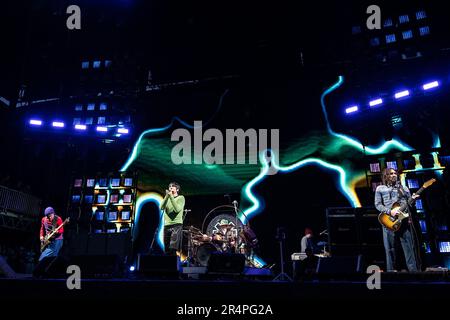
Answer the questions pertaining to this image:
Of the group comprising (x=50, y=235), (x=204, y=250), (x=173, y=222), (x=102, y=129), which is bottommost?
(x=204, y=250)

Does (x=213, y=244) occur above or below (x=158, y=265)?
above

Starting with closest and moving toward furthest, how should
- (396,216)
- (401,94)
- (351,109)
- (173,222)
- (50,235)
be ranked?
1. (396,216)
2. (173,222)
3. (50,235)
4. (401,94)
5. (351,109)

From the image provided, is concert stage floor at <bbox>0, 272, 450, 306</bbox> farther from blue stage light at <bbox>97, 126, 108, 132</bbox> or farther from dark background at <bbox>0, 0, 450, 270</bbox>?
blue stage light at <bbox>97, 126, 108, 132</bbox>

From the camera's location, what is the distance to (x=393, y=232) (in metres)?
5.50

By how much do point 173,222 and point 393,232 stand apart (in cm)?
370

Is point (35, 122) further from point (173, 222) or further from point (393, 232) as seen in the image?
point (393, 232)

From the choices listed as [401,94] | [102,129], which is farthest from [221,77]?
[401,94]

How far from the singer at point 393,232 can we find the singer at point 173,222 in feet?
11.2

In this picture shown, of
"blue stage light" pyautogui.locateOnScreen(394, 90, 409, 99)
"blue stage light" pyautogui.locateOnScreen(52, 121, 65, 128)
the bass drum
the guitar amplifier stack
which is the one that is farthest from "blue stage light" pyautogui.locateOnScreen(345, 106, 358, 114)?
"blue stage light" pyautogui.locateOnScreen(52, 121, 65, 128)

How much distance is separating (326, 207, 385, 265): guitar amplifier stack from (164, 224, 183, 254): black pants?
3.21 meters

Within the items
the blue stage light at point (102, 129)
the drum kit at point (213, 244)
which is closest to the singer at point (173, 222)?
the drum kit at point (213, 244)

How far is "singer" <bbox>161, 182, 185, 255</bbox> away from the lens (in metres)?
5.68

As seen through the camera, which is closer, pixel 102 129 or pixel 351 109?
pixel 351 109

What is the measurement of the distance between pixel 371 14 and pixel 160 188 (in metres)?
8.38
